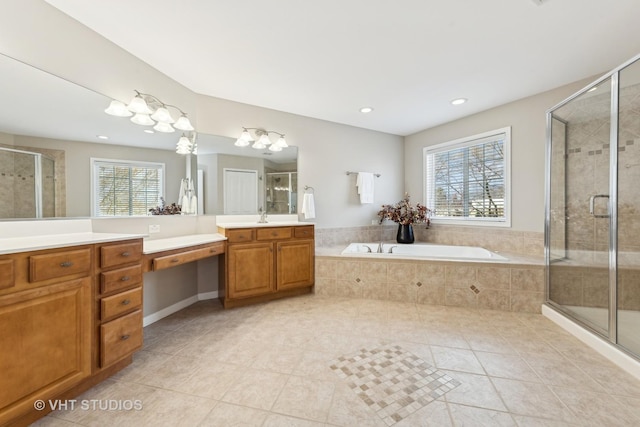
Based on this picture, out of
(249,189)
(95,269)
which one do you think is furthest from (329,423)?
(249,189)

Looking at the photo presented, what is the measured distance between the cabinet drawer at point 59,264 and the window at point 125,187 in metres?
0.72

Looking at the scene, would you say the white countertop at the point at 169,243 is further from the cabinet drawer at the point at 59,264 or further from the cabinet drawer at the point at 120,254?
the cabinet drawer at the point at 59,264

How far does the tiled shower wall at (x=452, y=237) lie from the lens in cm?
293

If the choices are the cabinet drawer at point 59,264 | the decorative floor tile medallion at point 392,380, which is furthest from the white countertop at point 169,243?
the decorative floor tile medallion at point 392,380

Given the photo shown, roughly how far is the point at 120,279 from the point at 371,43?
2.48 meters

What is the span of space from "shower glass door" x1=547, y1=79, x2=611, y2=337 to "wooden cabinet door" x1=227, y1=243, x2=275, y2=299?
9.48 feet

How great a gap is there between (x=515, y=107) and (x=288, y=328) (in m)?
3.58

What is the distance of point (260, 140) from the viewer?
Result: 3186 millimetres

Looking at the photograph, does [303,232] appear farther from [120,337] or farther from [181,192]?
[120,337]

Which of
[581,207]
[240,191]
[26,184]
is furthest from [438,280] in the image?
[26,184]

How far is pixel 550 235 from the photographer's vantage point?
8.42ft

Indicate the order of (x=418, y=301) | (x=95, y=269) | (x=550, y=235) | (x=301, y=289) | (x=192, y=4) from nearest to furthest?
(x=95, y=269), (x=192, y=4), (x=550, y=235), (x=418, y=301), (x=301, y=289)

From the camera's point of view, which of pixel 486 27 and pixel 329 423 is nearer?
pixel 329 423

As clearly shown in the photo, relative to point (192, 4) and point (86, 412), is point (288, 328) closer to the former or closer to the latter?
point (86, 412)
